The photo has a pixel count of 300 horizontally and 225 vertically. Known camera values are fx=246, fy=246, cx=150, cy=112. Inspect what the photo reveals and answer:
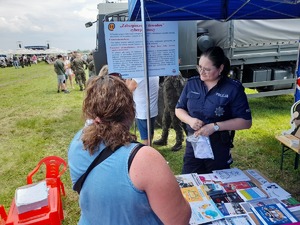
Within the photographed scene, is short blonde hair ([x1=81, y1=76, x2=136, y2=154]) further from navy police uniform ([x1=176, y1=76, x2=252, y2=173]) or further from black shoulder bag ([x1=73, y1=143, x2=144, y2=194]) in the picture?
navy police uniform ([x1=176, y1=76, x2=252, y2=173])

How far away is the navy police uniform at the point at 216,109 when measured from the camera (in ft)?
5.83

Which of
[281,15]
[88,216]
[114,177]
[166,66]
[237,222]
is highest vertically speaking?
[281,15]

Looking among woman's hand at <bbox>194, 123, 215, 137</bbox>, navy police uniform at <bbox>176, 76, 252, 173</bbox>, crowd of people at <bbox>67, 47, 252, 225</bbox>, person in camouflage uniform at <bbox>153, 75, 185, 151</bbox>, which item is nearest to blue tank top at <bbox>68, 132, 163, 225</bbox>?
crowd of people at <bbox>67, 47, 252, 225</bbox>

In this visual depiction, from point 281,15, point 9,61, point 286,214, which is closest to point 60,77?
point 281,15

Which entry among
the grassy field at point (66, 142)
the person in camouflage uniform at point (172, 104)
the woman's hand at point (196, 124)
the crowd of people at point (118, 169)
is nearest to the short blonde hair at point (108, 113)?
the crowd of people at point (118, 169)

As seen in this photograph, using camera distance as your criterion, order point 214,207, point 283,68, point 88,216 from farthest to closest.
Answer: point 283,68, point 214,207, point 88,216

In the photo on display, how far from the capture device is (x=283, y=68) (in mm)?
6332

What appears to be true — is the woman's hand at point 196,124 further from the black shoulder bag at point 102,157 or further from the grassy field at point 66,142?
the grassy field at point 66,142

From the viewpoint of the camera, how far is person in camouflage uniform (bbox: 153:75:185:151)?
12.3ft

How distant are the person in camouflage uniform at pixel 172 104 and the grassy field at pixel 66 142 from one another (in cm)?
17

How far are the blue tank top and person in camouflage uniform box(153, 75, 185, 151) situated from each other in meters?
2.91

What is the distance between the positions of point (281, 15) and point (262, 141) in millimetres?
2090

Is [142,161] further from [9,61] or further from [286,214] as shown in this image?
[9,61]

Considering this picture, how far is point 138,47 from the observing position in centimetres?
193
